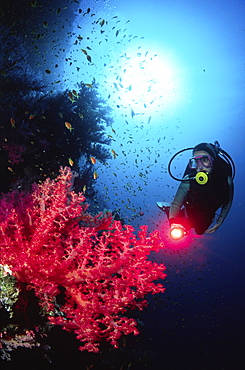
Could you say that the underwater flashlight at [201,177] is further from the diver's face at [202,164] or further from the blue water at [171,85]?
the blue water at [171,85]

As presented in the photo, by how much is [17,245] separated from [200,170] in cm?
346

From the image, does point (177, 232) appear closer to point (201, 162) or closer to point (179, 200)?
point (179, 200)

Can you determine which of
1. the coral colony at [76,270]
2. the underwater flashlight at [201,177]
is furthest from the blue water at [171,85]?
the underwater flashlight at [201,177]

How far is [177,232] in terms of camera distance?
345cm

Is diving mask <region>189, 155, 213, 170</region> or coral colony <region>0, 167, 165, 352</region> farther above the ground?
diving mask <region>189, 155, 213, 170</region>

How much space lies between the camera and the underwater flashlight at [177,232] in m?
3.40

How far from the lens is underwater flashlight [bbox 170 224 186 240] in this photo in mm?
3398

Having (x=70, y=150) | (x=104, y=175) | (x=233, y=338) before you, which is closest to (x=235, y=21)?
(x=70, y=150)

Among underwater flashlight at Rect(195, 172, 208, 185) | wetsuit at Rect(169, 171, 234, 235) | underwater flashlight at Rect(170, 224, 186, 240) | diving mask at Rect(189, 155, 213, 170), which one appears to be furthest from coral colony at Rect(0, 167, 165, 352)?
diving mask at Rect(189, 155, 213, 170)

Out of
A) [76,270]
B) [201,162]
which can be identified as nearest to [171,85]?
[201,162]

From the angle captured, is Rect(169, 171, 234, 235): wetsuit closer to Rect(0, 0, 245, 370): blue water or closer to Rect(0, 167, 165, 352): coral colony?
Rect(0, 167, 165, 352): coral colony

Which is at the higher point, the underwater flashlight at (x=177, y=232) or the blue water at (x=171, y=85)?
the blue water at (x=171, y=85)

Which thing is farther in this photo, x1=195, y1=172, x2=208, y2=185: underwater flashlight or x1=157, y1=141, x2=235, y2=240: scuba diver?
x1=157, y1=141, x2=235, y2=240: scuba diver

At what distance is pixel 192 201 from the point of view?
3.87m
